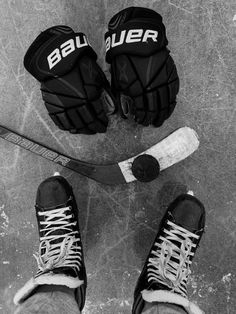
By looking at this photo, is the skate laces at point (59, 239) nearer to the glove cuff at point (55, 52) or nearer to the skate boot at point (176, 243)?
the skate boot at point (176, 243)

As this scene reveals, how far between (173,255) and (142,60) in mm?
545

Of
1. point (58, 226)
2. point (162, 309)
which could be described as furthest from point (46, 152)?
point (162, 309)

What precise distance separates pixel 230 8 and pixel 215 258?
745 mm

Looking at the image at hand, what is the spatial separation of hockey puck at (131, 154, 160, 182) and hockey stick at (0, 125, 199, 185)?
0.05 feet

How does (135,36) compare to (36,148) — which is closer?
(135,36)

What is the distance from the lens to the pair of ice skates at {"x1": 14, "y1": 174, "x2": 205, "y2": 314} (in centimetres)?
102

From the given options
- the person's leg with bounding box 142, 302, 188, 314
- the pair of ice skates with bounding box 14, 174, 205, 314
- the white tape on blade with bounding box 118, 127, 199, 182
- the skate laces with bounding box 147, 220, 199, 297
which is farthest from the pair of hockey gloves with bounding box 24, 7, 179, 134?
the person's leg with bounding box 142, 302, 188, 314

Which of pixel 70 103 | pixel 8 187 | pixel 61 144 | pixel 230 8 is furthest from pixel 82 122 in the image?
pixel 230 8

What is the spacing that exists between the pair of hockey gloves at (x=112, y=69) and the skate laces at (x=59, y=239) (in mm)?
270

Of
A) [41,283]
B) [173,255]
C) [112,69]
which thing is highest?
[112,69]

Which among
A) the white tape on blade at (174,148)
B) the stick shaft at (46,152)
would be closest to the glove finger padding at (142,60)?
the white tape on blade at (174,148)

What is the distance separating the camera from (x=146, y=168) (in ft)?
3.61

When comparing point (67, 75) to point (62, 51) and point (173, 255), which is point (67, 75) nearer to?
point (62, 51)

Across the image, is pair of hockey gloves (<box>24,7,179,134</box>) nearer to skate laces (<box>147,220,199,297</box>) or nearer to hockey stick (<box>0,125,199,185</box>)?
hockey stick (<box>0,125,199,185</box>)
